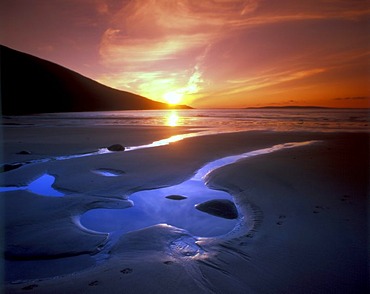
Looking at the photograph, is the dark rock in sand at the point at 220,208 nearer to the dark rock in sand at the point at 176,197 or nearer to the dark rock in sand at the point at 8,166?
the dark rock in sand at the point at 176,197

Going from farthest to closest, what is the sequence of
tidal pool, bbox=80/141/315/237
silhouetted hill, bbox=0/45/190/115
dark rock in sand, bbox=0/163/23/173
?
silhouetted hill, bbox=0/45/190/115 → dark rock in sand, bbox=0/163/23/173 → tidal pool, bbox=80/141/315/237

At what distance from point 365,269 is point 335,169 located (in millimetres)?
5278

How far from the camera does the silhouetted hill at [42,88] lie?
3219 inches

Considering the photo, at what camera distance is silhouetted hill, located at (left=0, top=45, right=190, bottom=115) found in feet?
268

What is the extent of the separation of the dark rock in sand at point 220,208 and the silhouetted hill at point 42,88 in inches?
2966

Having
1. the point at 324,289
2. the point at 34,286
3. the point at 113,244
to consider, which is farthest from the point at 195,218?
the point at 34,286

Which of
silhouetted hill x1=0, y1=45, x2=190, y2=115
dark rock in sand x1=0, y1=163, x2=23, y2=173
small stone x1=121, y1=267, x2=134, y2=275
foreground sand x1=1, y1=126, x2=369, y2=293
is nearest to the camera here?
foreground sand x1=1, y1=126, x2=369, y2=293

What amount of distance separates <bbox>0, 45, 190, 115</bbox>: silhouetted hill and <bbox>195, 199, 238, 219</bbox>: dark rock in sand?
75.3 meters

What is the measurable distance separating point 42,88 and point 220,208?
355 feet

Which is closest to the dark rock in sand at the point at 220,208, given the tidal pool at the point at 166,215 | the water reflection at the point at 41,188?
the tidal pool at the point at 166,215

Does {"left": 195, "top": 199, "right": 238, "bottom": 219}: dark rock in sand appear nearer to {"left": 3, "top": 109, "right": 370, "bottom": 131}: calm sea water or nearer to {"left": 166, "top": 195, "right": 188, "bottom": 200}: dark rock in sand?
{"left": 166, "top": 195, "right": 188, "bottom": 200}: dark rock in sand

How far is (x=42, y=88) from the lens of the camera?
95000mm

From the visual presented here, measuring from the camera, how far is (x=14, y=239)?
372 cm

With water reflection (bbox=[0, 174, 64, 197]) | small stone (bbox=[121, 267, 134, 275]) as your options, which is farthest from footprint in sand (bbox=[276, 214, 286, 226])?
water reflection (bbox=[0, 174, 64, 197])
